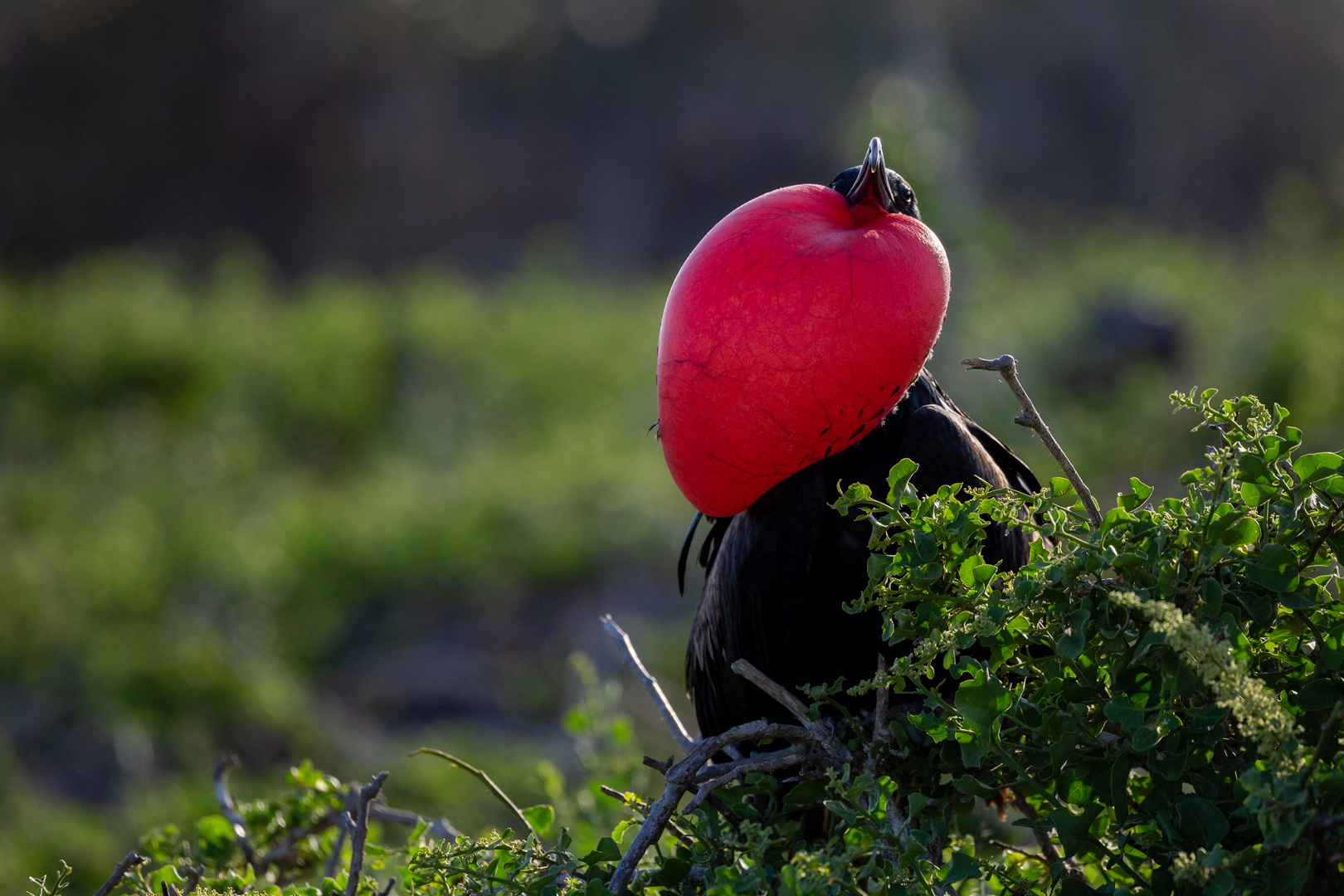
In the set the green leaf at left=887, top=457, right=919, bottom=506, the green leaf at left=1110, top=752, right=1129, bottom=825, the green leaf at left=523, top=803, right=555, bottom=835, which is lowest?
the green leaf at left=1110, top=752, right=1129, bottom=825

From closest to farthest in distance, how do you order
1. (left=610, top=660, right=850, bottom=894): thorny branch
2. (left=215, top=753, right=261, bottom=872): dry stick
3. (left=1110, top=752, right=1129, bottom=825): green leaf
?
(left=1110, top=752, right=1129, bottom=825): green leaf → (left=610, top=660, right=850, bottom=894): thorny branch → (left=215, top=753, right=261, bottom=872): dry stick

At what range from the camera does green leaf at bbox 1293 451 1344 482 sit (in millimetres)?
754

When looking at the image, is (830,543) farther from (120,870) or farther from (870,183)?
(120,870)

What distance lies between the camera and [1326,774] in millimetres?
708

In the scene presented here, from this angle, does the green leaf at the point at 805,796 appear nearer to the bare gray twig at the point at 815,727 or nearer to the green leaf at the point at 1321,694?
the bare gray twig at the point at 815,727

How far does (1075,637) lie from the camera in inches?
29.9

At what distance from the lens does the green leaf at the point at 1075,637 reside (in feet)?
2.48

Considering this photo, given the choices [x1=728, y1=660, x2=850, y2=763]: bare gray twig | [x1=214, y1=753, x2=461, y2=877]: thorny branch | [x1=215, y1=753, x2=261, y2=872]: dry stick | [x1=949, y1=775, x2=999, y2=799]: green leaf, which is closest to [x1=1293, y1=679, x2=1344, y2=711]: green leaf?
[x1=949, y1=775, x2=999, y2=799]: green leaf

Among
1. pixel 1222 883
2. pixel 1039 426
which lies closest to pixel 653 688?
pixel 1039 426

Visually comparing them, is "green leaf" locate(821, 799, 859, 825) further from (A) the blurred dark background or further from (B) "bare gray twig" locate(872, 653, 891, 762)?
(A) the blurred dark background

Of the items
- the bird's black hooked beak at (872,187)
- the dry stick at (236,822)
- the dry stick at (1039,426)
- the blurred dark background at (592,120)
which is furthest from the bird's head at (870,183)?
the blurred dark background at (592,120)

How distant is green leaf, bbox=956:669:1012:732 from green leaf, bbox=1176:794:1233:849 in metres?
0.14

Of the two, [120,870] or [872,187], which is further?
[872,187]

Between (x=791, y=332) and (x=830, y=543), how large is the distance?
0.43 m
